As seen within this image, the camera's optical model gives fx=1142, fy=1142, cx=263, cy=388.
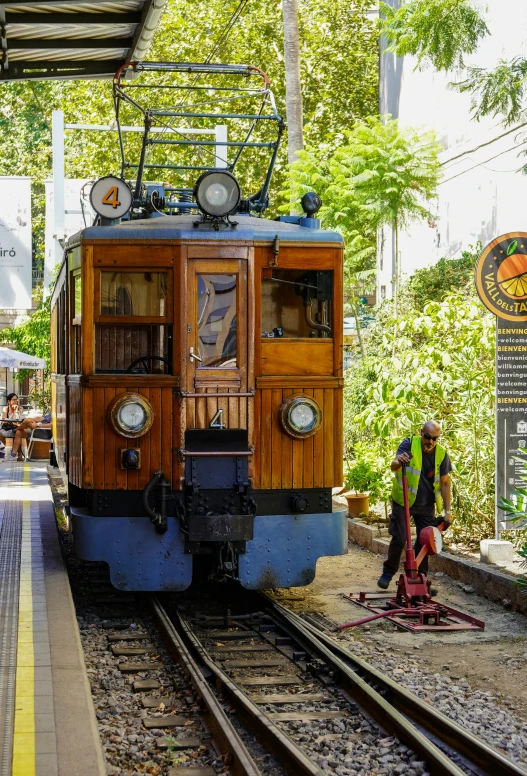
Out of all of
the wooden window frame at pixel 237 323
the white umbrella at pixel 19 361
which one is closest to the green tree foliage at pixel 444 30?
the wooden window frame at pixel 237 323

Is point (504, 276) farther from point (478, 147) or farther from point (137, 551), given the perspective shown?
point (478, 147)

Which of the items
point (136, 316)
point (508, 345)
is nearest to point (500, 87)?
point (508, 345)

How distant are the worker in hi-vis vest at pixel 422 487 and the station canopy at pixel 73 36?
13.8 feet

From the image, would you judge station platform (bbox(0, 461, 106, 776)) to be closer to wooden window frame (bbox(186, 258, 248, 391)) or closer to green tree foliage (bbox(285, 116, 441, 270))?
wooden window frame (bbox(186, 258, 248, 391))

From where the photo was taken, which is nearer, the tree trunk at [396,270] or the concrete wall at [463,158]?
the concrete wall at [463,158]

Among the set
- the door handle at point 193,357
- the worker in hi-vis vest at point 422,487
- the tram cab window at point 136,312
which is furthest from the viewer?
the worker in hi-vis vest at point 422,487

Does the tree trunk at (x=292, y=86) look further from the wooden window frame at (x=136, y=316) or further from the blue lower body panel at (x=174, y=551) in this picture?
the blue lower body panel at (x=174, y=551)

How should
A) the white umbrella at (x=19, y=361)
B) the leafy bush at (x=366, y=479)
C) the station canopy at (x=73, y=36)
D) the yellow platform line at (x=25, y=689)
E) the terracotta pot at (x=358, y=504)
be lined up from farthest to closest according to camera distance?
the white umbrella at (x=19, y=361) < the terracotta pot at (x=358, y=504) < the leafy bush at (x=366, y=479) < the station canopy at (x=73, y=36) < the yellow platform line at (x=25, y=689)

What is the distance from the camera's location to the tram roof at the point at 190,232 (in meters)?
9.19

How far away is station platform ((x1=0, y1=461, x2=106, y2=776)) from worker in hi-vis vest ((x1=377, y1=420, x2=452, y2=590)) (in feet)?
9.93

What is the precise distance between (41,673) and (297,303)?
3.98m

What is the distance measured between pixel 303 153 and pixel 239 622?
11636mm


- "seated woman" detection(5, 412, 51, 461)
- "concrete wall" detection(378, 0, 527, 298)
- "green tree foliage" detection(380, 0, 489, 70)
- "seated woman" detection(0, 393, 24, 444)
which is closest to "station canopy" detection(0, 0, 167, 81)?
"green tree foliage" detection(380, 0, 489, 70)

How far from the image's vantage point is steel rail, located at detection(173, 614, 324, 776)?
5828mm
